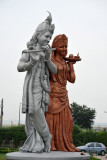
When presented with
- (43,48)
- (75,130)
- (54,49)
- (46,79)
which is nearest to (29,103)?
Answer: (46,79)

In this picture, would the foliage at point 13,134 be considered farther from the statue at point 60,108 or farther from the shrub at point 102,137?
the statue at point 60,108

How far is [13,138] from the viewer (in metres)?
26.7

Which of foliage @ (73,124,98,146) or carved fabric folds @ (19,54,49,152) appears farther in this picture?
foliage @ (73,124,98,146)

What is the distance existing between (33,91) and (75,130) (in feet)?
66.7

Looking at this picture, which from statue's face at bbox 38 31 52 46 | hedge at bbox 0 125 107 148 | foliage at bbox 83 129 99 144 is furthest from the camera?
foliage at bbox 83 129 99 144

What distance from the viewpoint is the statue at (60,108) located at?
658 centimetres

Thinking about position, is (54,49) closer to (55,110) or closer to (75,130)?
(55,110)

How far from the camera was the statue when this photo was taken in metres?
6.58

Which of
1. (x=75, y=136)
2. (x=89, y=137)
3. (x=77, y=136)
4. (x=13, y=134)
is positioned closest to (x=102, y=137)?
(x=89, y=137)

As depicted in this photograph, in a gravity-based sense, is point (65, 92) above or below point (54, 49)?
below

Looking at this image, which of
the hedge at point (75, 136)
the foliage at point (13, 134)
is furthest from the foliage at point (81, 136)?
the foliage at point (13, 134)

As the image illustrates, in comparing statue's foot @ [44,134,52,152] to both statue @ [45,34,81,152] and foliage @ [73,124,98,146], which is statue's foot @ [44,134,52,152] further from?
foliage @ [73,124,98,146]

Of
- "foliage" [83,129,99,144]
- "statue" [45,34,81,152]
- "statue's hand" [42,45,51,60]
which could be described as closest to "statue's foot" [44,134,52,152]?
"statue" [45,34,81,152]

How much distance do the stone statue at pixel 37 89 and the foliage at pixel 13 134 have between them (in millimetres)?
20382
